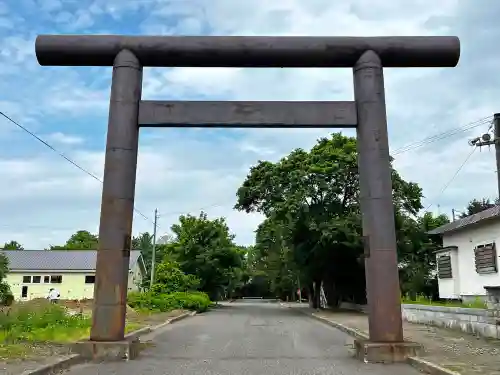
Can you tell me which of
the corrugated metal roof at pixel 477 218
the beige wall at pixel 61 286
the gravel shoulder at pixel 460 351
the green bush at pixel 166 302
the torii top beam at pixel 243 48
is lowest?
the gravel shoulder at pixel 460 351

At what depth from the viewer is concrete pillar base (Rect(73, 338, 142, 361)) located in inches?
407

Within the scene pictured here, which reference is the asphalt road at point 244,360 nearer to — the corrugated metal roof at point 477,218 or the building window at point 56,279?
the corrugated metal roof at point 477,218

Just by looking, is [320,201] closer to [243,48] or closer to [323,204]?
[323,204]

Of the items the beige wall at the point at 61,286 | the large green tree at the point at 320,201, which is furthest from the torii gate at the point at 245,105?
the beige wall at the point at 61,286

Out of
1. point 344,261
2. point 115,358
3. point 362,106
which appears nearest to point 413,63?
point 362,106

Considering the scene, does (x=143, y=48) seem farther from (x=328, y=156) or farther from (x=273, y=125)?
(x=328, y=156)

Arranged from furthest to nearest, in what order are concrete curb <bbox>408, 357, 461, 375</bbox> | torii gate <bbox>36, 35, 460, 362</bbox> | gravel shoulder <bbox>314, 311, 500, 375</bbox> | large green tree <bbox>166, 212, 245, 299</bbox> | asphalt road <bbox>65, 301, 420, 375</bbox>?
1. large green tree <bbox>166, 212, 245, 299</bbox>
2. torii gate <bbox>36, 35, 460, 362</bbox>
3. asphalt road <bbox>65, 301, 420, 375</bbox>
4. gravel shoulder <bbox>314, 311, 500, 375</bbox>
5. concrete curb <bbox>408, 357, 461, 375</bbox>

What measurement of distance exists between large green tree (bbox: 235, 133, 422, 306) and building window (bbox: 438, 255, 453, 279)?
4.98 meters

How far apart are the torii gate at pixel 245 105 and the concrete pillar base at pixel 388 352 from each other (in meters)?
0.86

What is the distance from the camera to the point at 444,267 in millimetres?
23578

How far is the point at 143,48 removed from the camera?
1174 centimetres

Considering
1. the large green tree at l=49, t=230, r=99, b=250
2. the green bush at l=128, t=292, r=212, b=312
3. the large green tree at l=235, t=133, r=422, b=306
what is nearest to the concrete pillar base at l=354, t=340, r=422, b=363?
the large green tree at l=235, t=133, r=422, b=306

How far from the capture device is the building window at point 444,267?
23.0 meters

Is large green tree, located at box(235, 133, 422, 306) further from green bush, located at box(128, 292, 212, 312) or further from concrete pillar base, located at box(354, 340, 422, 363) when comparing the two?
concrete pillar base, located at box(354, 340, 422, 363)
